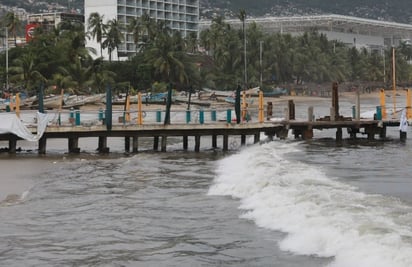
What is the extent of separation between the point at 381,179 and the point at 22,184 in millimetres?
9530

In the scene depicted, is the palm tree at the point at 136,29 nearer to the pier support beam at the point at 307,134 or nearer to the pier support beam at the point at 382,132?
the pier support beam at the point at 382,132

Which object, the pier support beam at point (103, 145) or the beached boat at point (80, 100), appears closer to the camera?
the pier support beam at point (103, 145)

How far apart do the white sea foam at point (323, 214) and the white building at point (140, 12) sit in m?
119

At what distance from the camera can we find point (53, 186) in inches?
802

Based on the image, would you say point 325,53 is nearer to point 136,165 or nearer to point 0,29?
point 0,29

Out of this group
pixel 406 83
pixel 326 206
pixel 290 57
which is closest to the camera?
pixel 326 206

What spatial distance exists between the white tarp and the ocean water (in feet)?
12.6

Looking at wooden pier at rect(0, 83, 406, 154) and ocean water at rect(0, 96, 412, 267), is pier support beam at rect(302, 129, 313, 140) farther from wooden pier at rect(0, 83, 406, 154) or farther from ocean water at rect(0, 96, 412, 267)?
ocean water at rect(0, 96, 412, 267)

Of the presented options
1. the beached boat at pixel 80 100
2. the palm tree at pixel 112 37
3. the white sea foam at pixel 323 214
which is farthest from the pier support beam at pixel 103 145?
the palm tree at pixel 112 37

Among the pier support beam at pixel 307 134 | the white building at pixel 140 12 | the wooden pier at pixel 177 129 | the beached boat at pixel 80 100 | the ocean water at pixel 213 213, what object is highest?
the white building at pixel 140 12

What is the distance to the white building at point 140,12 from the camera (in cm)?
14400

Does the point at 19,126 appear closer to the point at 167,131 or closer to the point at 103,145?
the point at 103,145

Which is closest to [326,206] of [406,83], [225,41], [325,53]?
[225,41]

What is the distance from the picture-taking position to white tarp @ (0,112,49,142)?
98.7 feet
